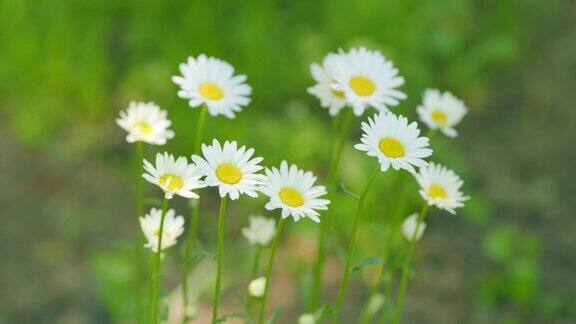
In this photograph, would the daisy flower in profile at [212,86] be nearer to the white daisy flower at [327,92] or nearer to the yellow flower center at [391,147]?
the white daisy flower at [327,92]

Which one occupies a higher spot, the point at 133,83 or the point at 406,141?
the point at 133,83

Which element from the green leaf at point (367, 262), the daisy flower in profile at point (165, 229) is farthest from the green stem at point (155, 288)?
the green leaf at point (367, 262)

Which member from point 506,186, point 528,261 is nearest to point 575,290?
point 528,261

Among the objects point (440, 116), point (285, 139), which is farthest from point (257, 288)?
point (285, 139)

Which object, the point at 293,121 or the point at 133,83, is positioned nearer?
the point at 293,121

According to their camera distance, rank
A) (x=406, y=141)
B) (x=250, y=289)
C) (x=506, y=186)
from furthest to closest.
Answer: (x=506, y=186) < (x=250, y=289) < (x=406, y=141)

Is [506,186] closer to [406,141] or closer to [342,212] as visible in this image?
[342,212]

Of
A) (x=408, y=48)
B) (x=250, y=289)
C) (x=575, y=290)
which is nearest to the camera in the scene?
(x=250, y=289)

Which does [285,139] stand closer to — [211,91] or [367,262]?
[211,91]
